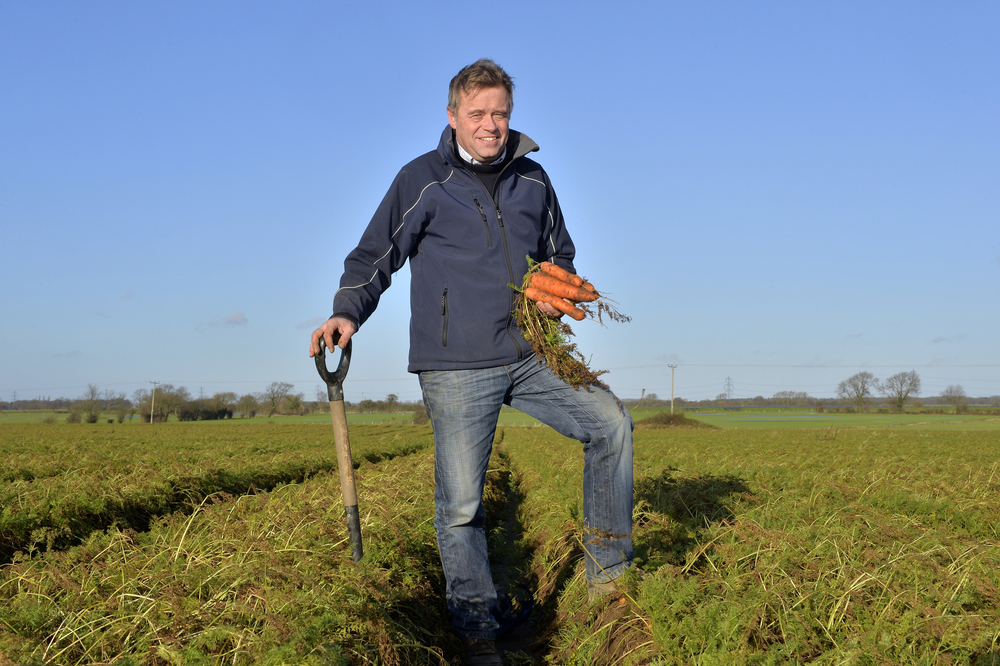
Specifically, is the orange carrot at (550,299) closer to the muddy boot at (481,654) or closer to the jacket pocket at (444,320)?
the jacket pocket at (444,320)

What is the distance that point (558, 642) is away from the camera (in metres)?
3.17

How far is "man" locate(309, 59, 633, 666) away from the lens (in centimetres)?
291

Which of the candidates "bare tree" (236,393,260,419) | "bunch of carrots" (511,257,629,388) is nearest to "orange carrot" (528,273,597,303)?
"bunch of carrots" (511,257,629,388)

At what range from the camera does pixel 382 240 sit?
3.11 metres

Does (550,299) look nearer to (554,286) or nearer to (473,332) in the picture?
(554,286)

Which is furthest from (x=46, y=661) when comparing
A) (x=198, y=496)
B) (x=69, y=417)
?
(x=69, y=417)

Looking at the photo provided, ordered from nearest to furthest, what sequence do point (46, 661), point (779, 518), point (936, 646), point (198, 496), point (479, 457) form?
point (46, 661)
point (936, 646)
point (479, 457)
point (779, 518)
point (198, 496)

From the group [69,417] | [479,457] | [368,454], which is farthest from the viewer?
[69,417]

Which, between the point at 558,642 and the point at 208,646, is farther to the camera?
the point at 558,642

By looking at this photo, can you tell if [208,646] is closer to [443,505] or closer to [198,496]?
[443,505]

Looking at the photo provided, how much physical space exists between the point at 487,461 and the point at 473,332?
2.02 ft

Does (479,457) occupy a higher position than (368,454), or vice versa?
(479,457)

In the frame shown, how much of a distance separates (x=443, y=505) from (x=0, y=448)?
17392 mm

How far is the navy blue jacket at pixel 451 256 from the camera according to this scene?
292 cm
